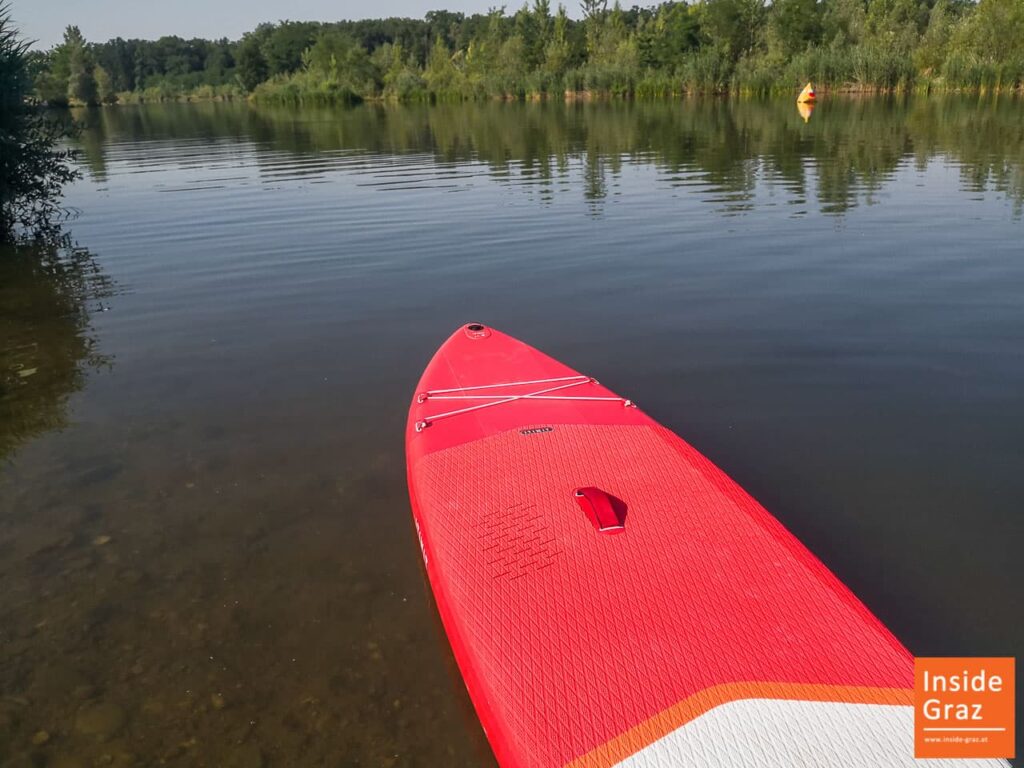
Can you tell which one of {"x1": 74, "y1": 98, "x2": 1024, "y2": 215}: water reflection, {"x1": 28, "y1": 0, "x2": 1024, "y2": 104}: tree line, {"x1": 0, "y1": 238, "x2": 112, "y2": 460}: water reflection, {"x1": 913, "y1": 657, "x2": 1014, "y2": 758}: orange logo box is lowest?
{"x1": 913, "y1": 657, "x2": 1014, "y2": 758}: orange logo box

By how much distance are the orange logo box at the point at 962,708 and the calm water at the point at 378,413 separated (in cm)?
35

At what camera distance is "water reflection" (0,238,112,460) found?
6836 mm

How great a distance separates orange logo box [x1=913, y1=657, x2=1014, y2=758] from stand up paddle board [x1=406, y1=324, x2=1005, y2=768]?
0.22 ft

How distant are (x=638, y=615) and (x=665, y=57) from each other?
6593 cm

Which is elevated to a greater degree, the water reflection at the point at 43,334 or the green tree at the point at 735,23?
the green tree at the point at 735,23

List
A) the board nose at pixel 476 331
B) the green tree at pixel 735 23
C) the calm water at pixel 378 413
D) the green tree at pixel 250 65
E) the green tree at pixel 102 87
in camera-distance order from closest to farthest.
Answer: the calm water at pixel 378 413, the board nose at pixel 476 331, the green tree at pixel 735 23, the green tree at pixel 102 87, the green tree at pixel 250 65

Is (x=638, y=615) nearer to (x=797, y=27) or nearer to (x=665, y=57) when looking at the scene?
(x=797, y=27)

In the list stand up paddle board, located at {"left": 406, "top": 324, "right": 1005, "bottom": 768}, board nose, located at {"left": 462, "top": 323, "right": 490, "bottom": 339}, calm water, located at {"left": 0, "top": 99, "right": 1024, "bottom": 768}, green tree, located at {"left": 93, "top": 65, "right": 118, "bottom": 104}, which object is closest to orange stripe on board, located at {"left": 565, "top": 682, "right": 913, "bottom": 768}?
stand up paddle board, located at {"left": 406, "top": 324, "right": 1005, "bottom": 768}

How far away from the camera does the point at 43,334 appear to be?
902cm

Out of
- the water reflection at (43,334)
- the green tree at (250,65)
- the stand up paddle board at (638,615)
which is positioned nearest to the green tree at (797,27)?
the water reflection at (43,334)

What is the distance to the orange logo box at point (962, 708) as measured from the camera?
2.64 meters

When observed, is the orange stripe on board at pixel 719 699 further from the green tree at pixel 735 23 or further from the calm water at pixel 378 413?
the green tree at pixel 735 23

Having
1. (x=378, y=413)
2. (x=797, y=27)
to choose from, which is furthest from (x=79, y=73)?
(x=378, y=413)

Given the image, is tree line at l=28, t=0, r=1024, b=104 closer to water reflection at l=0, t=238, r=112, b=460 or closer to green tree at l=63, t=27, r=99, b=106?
green tree at l=63, t=27, r=99, b=106
